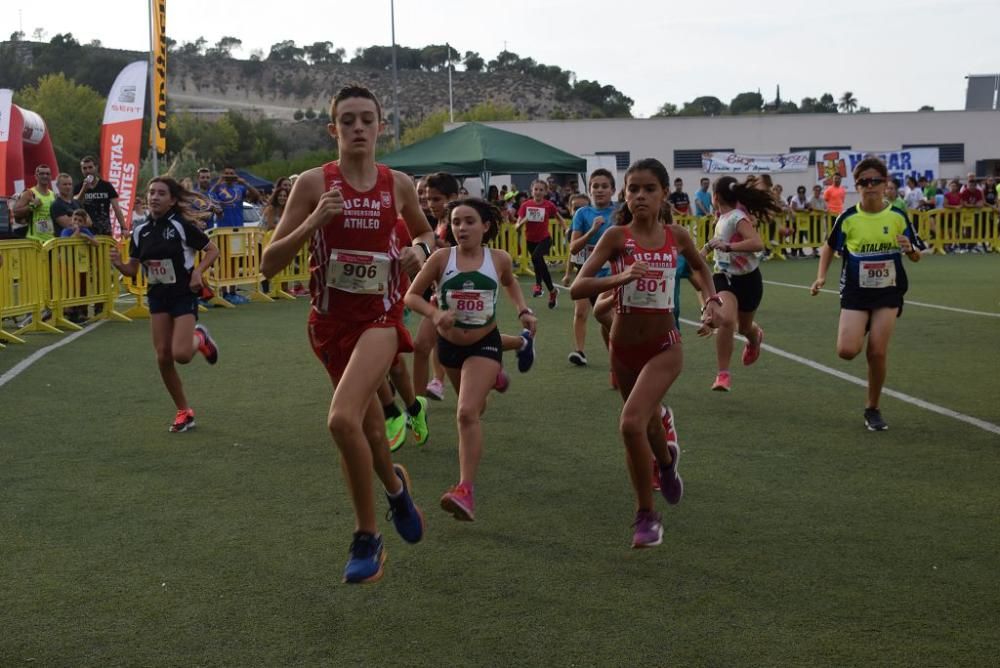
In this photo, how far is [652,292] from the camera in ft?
20.1

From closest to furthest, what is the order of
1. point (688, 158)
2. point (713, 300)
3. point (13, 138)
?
point (713, 300), point (13, 138), point (688, 158)

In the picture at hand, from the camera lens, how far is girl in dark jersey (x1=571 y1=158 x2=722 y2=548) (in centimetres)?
594

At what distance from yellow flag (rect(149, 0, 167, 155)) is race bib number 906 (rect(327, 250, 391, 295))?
21526 millimetres

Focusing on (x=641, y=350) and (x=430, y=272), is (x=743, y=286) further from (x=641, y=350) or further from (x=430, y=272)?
(x=641, y=350)

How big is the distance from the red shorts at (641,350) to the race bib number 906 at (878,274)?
3.08m

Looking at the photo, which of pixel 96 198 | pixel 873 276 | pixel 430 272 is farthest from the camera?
pixel 96 198

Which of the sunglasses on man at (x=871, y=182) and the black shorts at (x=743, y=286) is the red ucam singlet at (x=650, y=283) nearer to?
the sunglasses on man at (x=871, y=182)

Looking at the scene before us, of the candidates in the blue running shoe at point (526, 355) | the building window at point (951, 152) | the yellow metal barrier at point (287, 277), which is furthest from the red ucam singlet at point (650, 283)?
the building window at point (951, 152)

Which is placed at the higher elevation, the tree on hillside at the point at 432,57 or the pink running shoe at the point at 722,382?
the tree on hillside at the point at 432,57

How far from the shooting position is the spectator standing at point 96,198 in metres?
A: 17.9

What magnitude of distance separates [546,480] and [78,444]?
3491 millimetres

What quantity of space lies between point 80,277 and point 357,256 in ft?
42.5

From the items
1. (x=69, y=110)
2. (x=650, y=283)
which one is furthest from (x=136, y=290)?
(x=69, y=110)

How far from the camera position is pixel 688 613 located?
16.0 feet
